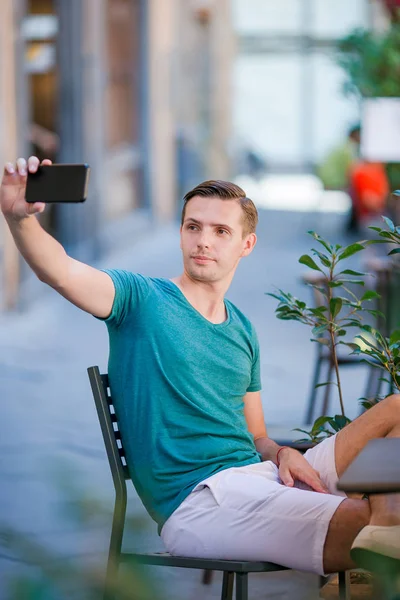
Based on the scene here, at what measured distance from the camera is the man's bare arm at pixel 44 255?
213 centimetres

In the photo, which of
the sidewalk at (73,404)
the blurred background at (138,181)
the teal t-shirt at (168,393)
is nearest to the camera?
the teal t-shirt at (168,393)

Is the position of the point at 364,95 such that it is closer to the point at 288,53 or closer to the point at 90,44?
the point at 90,44

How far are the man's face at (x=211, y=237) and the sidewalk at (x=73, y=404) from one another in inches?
21.7

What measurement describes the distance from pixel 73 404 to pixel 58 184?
391cm

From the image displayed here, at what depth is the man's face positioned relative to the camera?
260 cm

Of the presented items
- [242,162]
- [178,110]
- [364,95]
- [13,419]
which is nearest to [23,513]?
[13,419]

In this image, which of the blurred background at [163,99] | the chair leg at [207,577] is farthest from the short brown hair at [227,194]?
the blurred background at [163,99]

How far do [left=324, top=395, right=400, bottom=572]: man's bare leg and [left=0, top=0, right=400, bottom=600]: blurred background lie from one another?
381mm

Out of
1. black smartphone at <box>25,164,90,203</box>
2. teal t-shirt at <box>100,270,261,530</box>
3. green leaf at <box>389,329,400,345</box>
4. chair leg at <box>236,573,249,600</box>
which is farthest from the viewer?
green leaf at <box>389,329,400,345</box>

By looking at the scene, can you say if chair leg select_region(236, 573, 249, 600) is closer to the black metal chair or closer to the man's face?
the black metal chair

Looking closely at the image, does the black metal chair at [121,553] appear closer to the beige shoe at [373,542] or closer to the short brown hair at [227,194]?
the beige shoe at [373,542]

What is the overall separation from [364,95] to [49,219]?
12.3 ft

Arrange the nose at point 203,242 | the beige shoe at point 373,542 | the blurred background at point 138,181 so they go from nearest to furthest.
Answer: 1. the beige shoe at point 373,542
2. the nose at point 203,242
3. the blurred background at point 138,181

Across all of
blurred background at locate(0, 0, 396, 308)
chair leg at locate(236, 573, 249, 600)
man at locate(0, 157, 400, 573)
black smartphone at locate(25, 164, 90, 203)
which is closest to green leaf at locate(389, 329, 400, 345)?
man at locate(0, 157, 400, 573)
